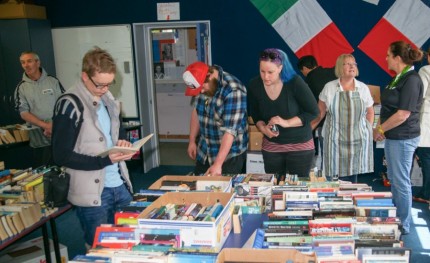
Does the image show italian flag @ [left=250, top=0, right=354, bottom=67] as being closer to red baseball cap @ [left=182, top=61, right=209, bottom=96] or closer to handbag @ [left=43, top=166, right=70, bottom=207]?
red baseball cap @ [left=182, top=61, right=209, bottom=96]

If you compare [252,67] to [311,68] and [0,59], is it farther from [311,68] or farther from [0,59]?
[0,59]

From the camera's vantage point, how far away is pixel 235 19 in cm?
569

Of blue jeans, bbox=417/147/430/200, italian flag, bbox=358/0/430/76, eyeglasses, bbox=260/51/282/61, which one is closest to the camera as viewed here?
eyeglasses, bbox=260/51/282/61

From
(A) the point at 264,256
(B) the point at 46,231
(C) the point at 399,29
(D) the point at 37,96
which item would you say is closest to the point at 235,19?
(C) the point at 399,29

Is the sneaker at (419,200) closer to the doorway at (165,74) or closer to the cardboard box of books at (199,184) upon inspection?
the cardboard box of books at (199,184)

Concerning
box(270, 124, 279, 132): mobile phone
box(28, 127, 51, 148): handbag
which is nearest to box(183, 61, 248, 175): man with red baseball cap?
box(270, 124, 279, 132): mobile phone

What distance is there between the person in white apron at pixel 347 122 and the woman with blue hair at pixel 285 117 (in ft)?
2.49

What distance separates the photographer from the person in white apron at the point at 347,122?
3721 mm

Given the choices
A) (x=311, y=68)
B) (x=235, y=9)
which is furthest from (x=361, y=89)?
(x=235, y=9)

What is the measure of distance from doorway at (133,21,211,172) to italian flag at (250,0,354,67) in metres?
0.87

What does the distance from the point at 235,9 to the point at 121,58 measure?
166 cm

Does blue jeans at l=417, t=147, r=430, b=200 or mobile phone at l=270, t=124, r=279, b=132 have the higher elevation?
mobile phone at l=270, t=124, r=279, b=132

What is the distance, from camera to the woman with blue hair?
9.64 feet

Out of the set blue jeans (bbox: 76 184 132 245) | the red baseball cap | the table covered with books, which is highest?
the red baseball cap
